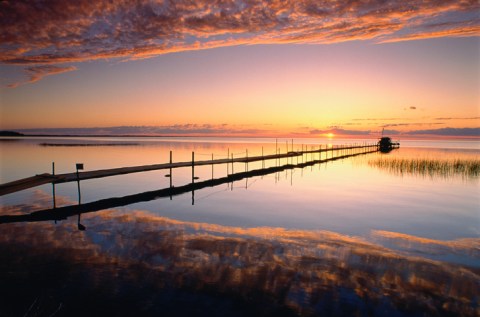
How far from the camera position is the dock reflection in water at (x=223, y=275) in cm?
688

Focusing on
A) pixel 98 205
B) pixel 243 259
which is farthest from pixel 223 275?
pixel 98 205

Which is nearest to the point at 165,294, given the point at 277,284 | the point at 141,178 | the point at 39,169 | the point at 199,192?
the point at 277,284

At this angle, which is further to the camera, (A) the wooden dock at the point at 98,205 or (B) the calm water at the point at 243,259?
(A) the wooden dock at the point at 98,205

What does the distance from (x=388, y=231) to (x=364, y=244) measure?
96.7 inches

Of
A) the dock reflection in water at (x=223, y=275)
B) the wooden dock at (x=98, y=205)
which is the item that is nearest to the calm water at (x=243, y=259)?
the dock reflection in water at (x=223, y=275)

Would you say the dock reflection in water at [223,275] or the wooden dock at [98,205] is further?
the wooden dock at [98,205]

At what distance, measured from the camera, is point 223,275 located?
8.30 m

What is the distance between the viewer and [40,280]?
7.91 meters

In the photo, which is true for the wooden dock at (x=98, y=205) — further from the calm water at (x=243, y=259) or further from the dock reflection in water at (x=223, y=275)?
the dock reflection in water at (x=223, y=275)

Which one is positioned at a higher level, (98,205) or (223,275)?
(223,275)

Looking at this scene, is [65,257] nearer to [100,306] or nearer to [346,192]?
[100,306]

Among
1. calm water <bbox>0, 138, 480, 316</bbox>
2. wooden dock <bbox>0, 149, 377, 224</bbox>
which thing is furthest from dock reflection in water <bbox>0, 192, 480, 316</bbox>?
wooden dock <bbox>0, 149, 377, 224</bbox>

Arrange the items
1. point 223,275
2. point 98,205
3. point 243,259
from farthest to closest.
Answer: point 98,205 < point 243,259 < point 223,275

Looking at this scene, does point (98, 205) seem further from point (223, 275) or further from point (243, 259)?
point (223, 275)
